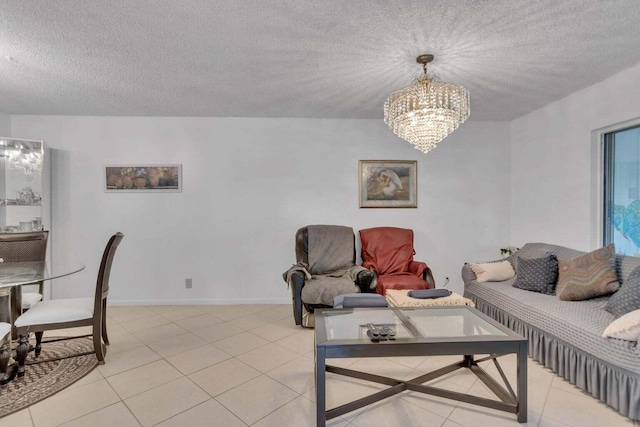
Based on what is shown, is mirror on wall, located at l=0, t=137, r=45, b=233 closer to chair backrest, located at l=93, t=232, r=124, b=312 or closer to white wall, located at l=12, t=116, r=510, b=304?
white wall, located at l=12, t=116, r=510, b=304

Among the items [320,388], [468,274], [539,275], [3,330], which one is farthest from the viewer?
[468,274]

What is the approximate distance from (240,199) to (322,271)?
57.2 inches

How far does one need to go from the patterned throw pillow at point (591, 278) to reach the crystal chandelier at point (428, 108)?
5.26ft

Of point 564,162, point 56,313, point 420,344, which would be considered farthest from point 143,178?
point 564,162

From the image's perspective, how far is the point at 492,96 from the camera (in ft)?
10.5

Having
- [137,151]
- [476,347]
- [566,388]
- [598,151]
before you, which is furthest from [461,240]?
[137,151]

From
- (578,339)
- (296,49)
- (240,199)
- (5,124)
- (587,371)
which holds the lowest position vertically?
(587,371)

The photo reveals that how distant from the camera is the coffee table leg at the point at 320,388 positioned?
1.56 metres

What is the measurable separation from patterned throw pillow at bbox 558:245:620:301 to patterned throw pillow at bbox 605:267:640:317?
22cm

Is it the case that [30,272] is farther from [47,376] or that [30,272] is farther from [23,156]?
[23,156]

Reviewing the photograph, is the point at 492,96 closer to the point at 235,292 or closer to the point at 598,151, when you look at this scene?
the point at 598,151

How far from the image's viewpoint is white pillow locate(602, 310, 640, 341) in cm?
166

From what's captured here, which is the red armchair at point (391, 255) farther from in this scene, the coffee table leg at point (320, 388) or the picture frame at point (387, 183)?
the coffee table leg at point (320, 388)

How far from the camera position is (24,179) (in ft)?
11.4
